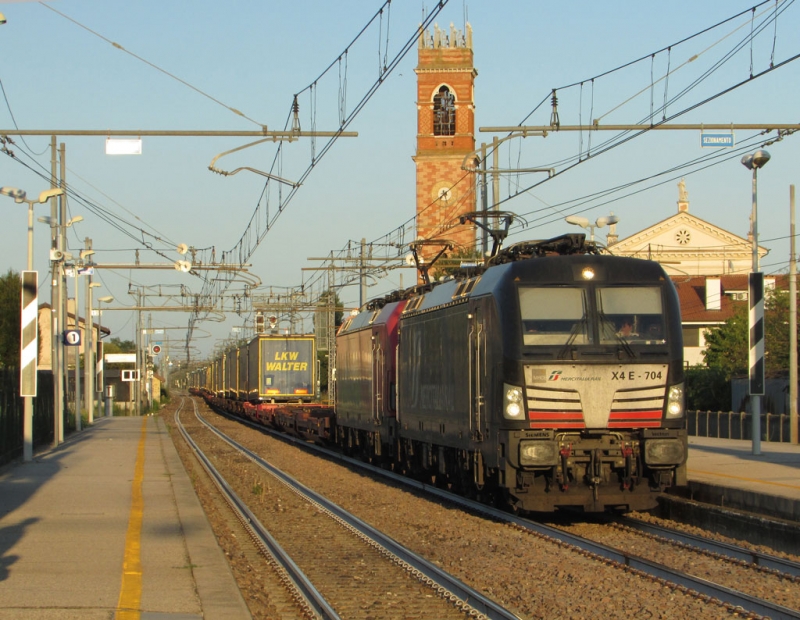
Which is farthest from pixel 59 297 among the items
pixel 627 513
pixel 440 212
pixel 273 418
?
pixel 440 212

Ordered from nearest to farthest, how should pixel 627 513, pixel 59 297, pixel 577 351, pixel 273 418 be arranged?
pixel 577 351 → pixel 627 513 → pixel 59 297 → pixel 273 418

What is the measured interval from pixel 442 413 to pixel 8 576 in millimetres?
7722

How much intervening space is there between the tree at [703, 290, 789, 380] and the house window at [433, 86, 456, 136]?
22702 millimetres

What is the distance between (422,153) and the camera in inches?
2532

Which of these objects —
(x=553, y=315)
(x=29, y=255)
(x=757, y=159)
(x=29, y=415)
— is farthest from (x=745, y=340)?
(x=553, y=315)

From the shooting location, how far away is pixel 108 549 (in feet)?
36.1

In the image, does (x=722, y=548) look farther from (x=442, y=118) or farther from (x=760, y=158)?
(x=442, y=118)

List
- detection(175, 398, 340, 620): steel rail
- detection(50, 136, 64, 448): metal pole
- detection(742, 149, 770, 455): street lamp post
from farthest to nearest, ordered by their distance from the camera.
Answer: detection(50, 136, 64, 448): metal pole, detection(742, 149, 770, 455): street lamp post, detection(175, 398, 340, 620): steel rail

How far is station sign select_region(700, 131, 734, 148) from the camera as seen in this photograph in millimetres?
19344

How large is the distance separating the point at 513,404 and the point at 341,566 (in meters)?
3.07

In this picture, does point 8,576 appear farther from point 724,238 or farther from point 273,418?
point 724,238

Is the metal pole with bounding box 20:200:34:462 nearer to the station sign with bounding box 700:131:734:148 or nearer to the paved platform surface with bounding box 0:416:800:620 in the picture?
the paved platform surface with bounding box 0:416:800:620

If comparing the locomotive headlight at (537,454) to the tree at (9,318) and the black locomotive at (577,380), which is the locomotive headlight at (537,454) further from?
the tree at (9,318)

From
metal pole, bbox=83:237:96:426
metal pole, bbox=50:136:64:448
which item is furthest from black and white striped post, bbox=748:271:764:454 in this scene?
metal pole, bbox=83:237:96:426
